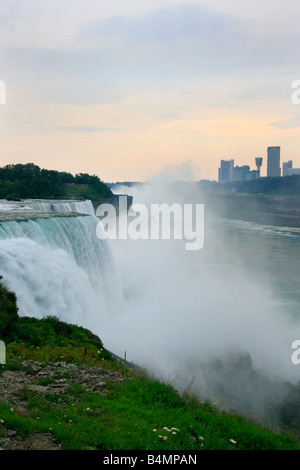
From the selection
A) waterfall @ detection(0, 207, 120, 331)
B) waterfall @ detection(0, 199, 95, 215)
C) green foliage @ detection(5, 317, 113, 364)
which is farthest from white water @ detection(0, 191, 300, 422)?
green foliage @ detection(5, 317, 113, 364)

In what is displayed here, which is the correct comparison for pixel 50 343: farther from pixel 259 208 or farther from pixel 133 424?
pixel 259 208

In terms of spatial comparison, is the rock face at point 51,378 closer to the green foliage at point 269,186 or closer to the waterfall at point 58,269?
the waterfall at point 58,269

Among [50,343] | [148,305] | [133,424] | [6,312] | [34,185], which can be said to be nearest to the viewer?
[133,424]

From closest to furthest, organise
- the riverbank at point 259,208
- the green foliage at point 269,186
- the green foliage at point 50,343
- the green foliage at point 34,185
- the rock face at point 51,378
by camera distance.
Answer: the rock face at point 51,378 < the green foliage at point 50,343 < the green foliage at point 34,185 < the riverbank at point 259,208 < the green foliage at point 269,186

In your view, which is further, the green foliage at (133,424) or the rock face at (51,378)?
the rock face at (51,378)

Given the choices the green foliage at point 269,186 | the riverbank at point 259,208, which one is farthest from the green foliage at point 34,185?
the green foliage at point 269,186

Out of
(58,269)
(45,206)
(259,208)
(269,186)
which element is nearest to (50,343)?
(58,269)
